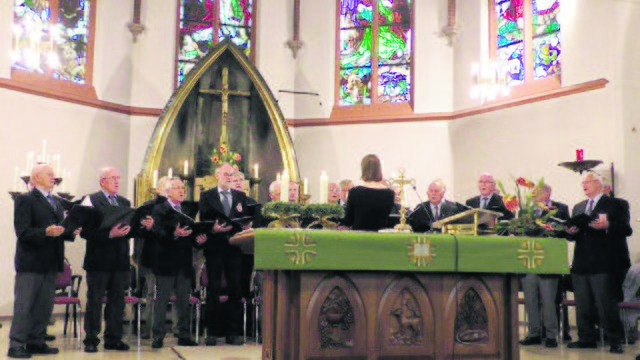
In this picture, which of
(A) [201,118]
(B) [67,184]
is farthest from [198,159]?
(B) [67,184]

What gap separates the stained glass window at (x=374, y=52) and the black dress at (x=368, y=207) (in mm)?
8728

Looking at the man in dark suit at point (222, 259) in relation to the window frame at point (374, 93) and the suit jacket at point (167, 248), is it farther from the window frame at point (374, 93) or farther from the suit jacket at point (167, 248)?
the window frame at point (374, 93)

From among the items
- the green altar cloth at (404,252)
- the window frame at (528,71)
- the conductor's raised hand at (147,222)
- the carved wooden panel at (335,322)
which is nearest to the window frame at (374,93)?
the window frame at (528,71)

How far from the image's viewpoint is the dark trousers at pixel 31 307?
7.16m

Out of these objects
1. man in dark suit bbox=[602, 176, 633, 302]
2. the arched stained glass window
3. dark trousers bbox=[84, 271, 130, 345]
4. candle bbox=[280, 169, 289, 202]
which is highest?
the arched stained glass window

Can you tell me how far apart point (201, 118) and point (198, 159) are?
0.71 m

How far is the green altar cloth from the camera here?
5.18 metres

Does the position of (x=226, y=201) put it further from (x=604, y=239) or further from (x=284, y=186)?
(x=604, y=239)

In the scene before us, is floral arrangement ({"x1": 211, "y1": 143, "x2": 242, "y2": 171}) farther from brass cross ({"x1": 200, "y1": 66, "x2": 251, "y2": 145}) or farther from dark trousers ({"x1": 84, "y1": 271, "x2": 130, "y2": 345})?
dark trousers ({"x1": 84, "y1": 271, "x2": 130, "y2": 345})

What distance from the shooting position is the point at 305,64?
14.8 metres

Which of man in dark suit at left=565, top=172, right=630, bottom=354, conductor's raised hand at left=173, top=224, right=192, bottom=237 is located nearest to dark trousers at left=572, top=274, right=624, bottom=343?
man in dark suit at left=565, top=172, right=630, bottom=354

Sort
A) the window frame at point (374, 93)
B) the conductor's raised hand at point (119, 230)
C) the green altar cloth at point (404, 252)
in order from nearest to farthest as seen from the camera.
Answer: the green altar cloth at point (404, 252)
the conductor's raised hand at point (119, 230)
the window frame at point (374, 93)

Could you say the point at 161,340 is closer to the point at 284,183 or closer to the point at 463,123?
the point at 284,183

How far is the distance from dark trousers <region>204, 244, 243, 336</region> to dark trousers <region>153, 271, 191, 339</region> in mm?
250
